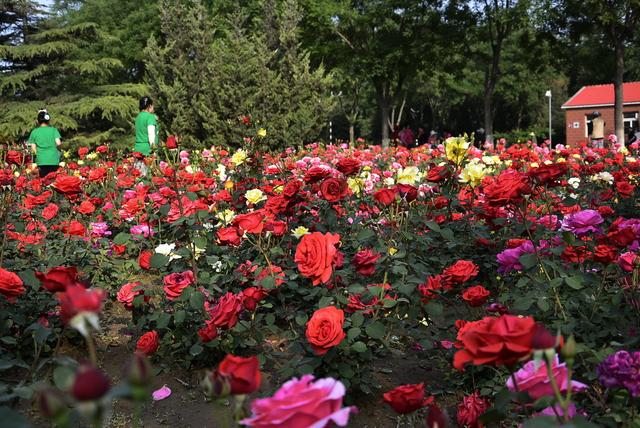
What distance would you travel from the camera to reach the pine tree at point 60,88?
71.5 feet

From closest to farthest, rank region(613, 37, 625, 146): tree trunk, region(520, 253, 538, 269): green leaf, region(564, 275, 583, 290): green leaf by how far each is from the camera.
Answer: region(564, 275, 583, 290): green leaf < region(520, 253, 538, 269): green leaf < region(613, 37, 625, 146): tree trunk

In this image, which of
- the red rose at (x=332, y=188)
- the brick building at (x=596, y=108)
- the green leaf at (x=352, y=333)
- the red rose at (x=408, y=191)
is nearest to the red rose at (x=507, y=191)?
the red rose at (x=408, y=191)

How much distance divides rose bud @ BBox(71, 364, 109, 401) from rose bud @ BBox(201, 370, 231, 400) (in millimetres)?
174

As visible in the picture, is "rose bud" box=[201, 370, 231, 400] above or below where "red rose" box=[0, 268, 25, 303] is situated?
above

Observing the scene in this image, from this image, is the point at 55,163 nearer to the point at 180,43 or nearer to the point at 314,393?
the point at 314,393

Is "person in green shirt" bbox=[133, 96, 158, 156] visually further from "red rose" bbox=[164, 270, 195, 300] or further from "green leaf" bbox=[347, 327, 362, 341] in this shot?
"green leaf" bbox=[347, 327, 362, 341]

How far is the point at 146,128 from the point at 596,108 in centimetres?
4025

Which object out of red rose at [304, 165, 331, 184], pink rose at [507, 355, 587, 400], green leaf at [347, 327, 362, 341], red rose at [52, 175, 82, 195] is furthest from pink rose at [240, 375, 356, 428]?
red rose at [52, 175, 82, 195]

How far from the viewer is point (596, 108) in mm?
41344

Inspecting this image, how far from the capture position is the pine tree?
21797 mm

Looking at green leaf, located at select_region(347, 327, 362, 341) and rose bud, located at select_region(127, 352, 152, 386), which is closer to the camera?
rose bud, located at select_region(127, 352, 152, 386)

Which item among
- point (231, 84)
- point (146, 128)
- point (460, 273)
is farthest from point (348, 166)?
point (231, 84)

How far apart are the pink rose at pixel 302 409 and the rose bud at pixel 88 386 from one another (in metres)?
0.20

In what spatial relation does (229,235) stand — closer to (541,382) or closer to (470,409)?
(470,409)
